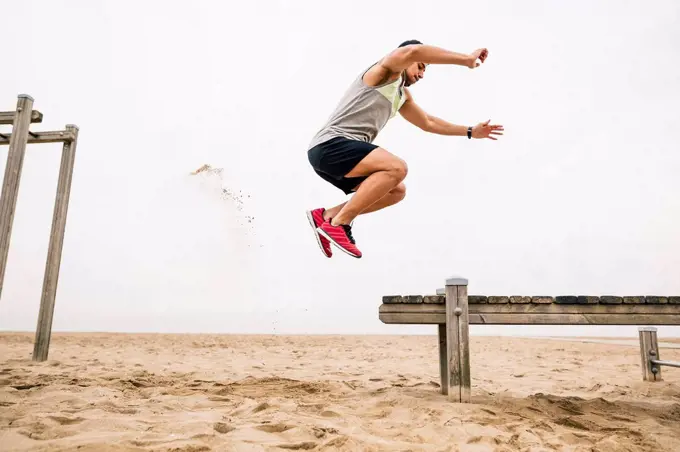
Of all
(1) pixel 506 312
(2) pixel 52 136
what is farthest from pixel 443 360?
(2) pixel 52 136

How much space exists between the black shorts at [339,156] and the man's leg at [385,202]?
8.9 inches

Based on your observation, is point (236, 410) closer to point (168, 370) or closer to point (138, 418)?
point (138, 418)

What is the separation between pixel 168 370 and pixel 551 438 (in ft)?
14.1

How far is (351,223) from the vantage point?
9.95 ft

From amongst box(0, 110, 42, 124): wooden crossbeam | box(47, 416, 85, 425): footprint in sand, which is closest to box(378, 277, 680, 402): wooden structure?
box(47, 416, 85, 425): footprint in sand

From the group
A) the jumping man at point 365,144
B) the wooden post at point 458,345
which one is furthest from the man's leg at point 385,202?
the wooden post at point 458,345

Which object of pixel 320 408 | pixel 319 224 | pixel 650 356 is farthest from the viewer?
pixel 650 356

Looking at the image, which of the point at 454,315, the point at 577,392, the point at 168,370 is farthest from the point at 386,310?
the point at 168,370

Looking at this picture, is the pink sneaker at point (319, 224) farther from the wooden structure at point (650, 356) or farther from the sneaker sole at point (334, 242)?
the wooden structure at point (650, 356)

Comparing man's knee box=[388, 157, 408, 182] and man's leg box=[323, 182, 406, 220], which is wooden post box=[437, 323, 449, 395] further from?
man's knee box=[388, 157, 408, 182]

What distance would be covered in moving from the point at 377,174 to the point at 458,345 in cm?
167

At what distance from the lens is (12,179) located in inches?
174

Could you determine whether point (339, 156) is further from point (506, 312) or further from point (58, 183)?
point (58, 183)

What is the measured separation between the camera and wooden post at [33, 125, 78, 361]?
5707 millimetres
